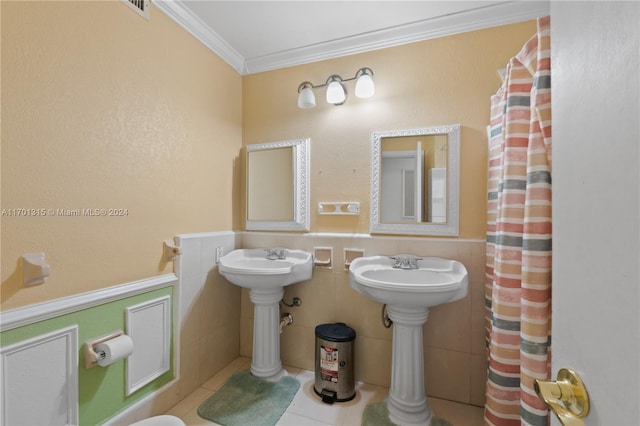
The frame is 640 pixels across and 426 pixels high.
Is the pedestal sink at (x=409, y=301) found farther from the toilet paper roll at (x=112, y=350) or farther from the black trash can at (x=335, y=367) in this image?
the toilet paper roll at (x=112, y=350)

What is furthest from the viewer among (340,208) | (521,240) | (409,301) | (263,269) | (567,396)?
(340,208)

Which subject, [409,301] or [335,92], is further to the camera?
[335,92]

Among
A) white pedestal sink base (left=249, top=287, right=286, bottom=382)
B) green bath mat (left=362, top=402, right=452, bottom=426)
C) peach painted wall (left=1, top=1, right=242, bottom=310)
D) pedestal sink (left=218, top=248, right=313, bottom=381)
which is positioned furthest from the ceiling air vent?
green bath mat (left=362, top=402, right=452, bottom=426)

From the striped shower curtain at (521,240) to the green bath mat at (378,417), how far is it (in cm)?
33

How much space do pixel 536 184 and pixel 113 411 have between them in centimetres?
212

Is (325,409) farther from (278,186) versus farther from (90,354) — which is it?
(278,186)

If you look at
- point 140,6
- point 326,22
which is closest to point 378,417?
point 326,22

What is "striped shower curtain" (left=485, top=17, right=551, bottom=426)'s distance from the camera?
0.97m

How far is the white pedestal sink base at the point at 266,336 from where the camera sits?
1911 mm

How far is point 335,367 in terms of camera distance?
176cm

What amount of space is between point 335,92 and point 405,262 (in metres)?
1.24

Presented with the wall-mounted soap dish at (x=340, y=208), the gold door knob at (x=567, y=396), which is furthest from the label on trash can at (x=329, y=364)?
the gold door knob at (x=567, y=396)

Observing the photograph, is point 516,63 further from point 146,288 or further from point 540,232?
point 146,288

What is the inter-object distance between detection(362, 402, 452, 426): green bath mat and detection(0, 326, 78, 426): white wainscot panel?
1.41 meters
